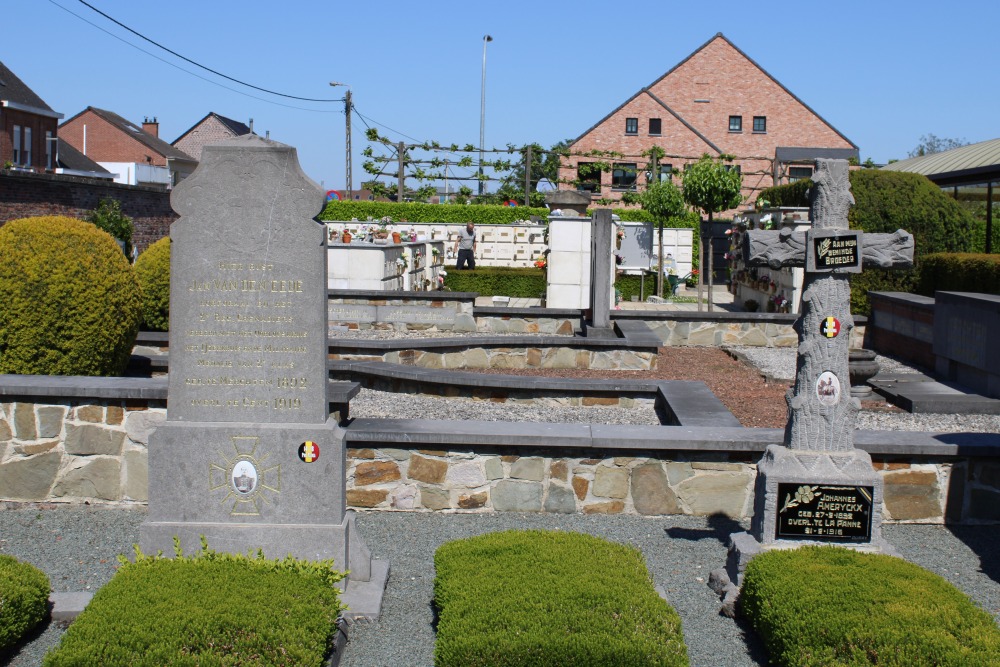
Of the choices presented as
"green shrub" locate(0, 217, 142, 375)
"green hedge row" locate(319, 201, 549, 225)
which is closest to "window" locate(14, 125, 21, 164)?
"green hedge row" locate(319, 201, 549, 225)

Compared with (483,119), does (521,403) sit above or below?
below

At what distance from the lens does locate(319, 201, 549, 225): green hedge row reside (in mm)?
33031

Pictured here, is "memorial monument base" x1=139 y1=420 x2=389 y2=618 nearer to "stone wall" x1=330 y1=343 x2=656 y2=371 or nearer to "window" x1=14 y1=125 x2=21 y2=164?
"stone wall" x1=330 y1=343 x2=656 y2=371

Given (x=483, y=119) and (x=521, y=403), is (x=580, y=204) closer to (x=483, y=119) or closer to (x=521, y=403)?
(x=521, y=403)

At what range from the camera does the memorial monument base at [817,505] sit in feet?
16.7

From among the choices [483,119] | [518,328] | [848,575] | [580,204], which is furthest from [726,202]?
[483,119]

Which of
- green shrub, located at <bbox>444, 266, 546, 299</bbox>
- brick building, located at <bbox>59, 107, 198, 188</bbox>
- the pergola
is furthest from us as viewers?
brick building, located at <bbox>59, 107, 198, 188</bbox>

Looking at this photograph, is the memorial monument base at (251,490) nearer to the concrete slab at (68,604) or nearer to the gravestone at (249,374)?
the gravestone at (249,374)

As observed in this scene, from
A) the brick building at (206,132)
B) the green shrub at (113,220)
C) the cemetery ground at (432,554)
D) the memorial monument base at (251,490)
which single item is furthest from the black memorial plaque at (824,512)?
the brick building at (206,132)

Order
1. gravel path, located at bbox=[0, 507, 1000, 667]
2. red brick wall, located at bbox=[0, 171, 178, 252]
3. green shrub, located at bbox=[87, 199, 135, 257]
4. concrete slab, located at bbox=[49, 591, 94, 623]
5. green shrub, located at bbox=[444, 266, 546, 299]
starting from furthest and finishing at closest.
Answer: green shrub, located at bbox=[87, 199, 135, 257], green shrub, located at bbox=[444, 266, 546, 299], red brick wall, located at bbox=[0, 171, 178, 252], concrete slab, located at bbox=[49, 591, 94, 623], gravel path, located at bbox=[0, 507, 1000, 667]

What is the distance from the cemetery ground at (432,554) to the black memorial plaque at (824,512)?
1.94ft

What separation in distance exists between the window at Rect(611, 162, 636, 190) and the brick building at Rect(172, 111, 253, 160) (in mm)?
40949

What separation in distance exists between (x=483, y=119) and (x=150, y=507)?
42.2 meters

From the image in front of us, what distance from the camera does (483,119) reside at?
150 feet
